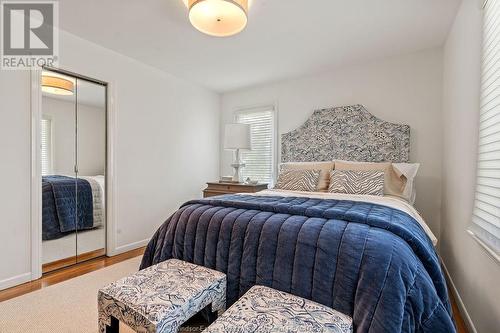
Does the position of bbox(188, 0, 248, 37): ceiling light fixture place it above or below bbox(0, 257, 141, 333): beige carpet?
above

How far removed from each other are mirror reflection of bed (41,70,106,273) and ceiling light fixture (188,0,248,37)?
1.68 meters

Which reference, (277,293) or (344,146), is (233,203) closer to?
(277,293)

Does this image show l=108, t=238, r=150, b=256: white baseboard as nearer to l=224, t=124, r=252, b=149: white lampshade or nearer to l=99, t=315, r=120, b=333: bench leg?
l=224, t=124, r=252, b=149: white lampshade

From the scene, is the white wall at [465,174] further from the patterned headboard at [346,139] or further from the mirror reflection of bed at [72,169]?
the mirror reflection of bed at [72,169]

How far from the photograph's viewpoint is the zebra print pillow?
255 centimetres

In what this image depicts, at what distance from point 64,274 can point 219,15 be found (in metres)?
2.74

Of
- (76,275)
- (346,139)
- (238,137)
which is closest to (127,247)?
(76,275)

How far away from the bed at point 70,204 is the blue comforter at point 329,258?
150 centimetres

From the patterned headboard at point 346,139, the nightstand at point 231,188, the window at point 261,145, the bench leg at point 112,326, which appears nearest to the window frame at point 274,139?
the window at point 261,145

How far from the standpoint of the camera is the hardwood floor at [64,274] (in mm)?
2115

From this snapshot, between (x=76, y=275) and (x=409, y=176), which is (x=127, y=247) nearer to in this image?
(x=76, y=275)

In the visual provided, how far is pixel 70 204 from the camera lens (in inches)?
107

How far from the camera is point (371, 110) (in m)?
3.24

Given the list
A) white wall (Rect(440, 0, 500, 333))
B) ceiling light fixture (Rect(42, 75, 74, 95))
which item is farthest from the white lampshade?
white wall (Rect(440, 0, 500, 333))
